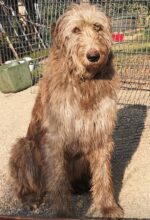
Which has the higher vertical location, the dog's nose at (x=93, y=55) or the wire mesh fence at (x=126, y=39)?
the dog's nose at (x=93, y=55)

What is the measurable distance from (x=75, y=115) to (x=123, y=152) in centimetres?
214

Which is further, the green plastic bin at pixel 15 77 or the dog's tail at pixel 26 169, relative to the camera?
the green plastic bin at pixel 15 77

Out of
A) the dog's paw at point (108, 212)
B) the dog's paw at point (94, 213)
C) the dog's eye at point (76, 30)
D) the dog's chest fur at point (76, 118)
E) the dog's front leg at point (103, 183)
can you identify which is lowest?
the dog's paw at point (94, 213)

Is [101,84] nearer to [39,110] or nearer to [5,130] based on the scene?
[39,110]

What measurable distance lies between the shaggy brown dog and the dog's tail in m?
0.01

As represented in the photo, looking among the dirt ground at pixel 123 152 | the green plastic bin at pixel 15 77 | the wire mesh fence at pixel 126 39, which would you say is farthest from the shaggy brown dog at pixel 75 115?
the green plastic bin at pixel 15 77

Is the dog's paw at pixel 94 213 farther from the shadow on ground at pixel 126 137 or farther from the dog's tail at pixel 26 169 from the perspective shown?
the dog's tail at pixel 26 169

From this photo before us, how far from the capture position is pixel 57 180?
4.23 meters

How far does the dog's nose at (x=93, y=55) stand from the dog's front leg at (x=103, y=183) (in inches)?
38.7

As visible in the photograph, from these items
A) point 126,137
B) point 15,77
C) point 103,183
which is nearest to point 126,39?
point 126,137

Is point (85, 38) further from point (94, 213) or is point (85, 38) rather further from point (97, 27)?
point (94, 213)

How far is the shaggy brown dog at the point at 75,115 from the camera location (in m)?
3.92

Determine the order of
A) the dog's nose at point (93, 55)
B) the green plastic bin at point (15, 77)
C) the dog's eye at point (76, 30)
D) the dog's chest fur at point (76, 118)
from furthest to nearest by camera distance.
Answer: the green plastic bin at point (15, 77) < the dog's chest fur at point (76, 118) < the dog's eye at point (76, 30) < the dog's nose at point (93, 55)

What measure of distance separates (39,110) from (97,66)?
820 millimetres
